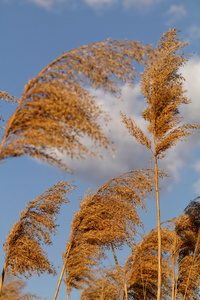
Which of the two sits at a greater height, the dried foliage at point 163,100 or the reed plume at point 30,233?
the dried foliage at point 163,100

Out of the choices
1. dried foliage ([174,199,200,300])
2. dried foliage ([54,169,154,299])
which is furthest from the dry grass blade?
dried foliage ([174,199,200,300])

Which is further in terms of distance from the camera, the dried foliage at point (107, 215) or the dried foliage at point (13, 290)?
the dried foliage at point (13, 290)

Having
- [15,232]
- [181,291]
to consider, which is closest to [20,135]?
[15,232]

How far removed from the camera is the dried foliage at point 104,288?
16273 millimetres

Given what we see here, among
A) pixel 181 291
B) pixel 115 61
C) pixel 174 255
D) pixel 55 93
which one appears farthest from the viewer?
pixel 181 291

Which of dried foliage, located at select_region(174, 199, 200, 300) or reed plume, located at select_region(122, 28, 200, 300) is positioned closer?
reed plume, located at select_region(122, 28, 200, 300)

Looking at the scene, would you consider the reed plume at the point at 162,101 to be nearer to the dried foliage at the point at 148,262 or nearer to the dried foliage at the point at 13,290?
the dried foliage at the point at 148,262

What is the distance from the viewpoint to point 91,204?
10664 millimetres

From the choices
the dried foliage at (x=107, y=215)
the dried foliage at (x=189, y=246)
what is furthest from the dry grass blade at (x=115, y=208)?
the dried foliage at (x=189, y=246)

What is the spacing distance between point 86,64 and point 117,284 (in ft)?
44.3

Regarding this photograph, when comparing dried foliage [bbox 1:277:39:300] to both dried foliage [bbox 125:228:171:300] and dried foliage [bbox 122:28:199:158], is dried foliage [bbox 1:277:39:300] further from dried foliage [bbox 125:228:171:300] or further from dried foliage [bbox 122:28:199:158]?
dried foliage [bbox 122:28:199:158]

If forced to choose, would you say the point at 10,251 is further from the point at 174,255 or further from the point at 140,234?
the point at 174,255

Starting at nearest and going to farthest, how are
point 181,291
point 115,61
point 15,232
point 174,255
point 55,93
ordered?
point 55,93, point 115,61, point 15,232, point 174,255, point 181,291

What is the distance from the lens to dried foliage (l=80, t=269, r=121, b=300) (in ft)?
53.4
